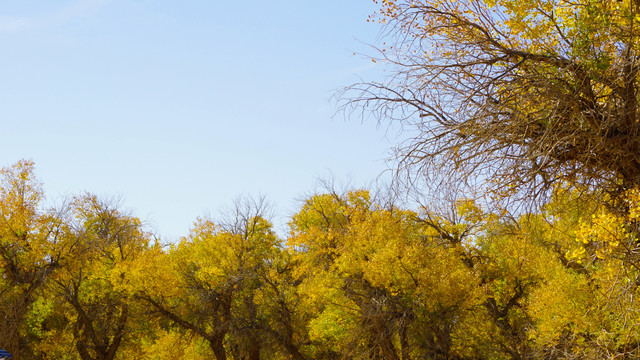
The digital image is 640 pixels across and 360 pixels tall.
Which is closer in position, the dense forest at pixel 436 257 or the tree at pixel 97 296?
the dense forest at pixel 436 257

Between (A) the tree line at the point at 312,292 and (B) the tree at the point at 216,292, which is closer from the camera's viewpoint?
(A) the tree line at the point at 312,292

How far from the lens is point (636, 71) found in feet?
24.0

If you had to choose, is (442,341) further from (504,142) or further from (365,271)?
(504,142)

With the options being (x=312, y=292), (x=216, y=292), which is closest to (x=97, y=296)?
(x=216, y=292)

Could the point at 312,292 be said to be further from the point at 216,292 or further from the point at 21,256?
the point at 21,256

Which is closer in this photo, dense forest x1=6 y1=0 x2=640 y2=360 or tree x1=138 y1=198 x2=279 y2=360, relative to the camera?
dense forest x1=6 y1=0 x2=640 y2=360

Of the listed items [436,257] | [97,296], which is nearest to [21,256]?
[97,296]

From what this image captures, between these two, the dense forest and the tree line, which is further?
the tree line

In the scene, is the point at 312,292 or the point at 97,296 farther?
the point at 97,296

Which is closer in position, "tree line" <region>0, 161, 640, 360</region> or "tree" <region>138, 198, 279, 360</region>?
"tree line" <region>0, 161, 640, 360</region>

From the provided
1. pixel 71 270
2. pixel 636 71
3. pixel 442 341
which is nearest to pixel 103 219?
pixel 71 270

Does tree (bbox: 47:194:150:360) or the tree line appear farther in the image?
tree (bbox: 47:194:150:360)

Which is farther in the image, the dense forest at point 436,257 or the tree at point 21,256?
the tree at point 21,256

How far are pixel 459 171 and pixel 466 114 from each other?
79cm
